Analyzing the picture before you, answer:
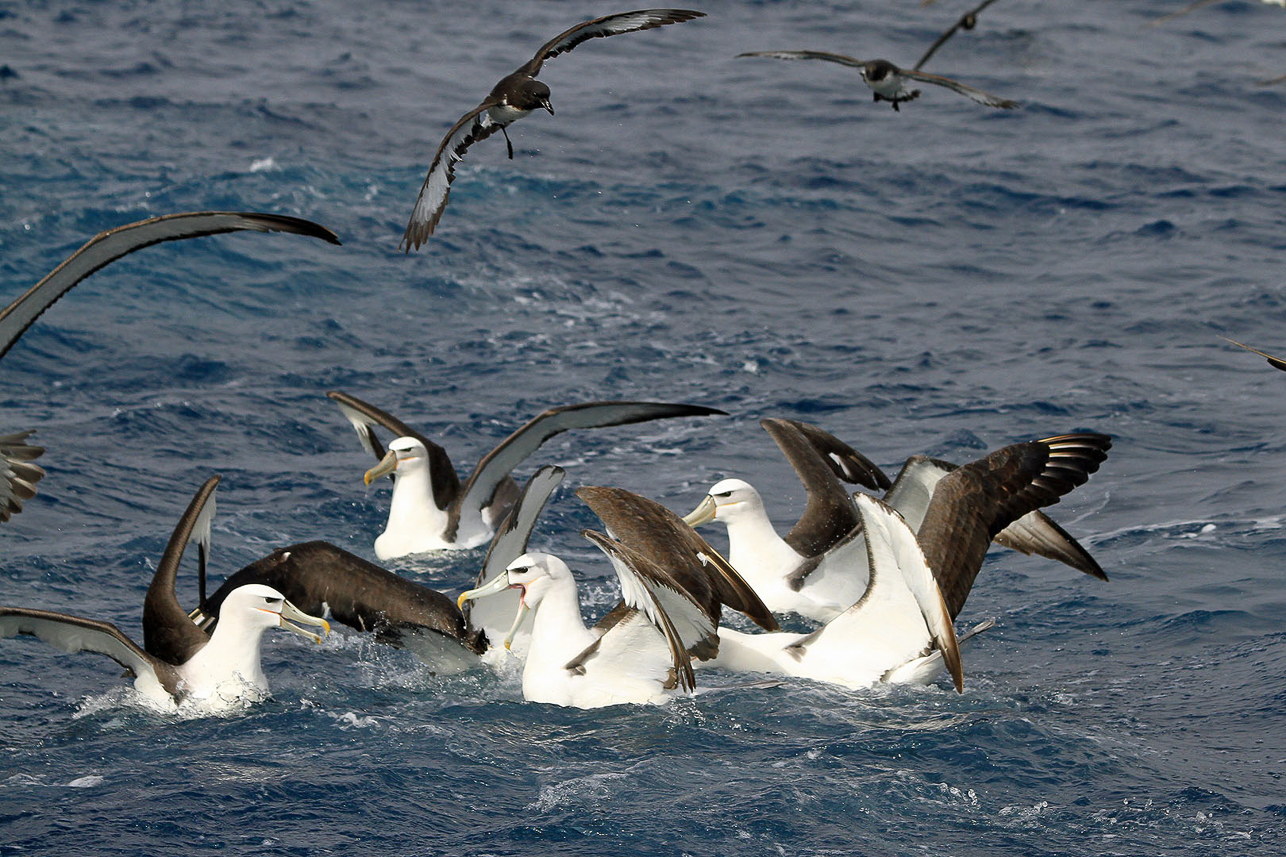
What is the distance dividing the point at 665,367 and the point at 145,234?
8825 millimetres

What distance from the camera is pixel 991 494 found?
973 cm

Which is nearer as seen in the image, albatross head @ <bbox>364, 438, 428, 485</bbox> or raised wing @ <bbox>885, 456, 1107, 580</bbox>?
raised wing @ <bbox>885, 456, 1107, 580</bbox>

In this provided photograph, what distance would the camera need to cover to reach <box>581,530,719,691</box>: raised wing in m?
8.60

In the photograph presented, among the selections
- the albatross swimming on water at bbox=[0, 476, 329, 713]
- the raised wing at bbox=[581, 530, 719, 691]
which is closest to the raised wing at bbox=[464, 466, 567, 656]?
the raised wing at bbox=[581, 530, 719, 691]

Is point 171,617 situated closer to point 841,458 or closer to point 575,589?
point 575,589

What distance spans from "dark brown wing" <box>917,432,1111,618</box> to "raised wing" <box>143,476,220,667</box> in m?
4.61

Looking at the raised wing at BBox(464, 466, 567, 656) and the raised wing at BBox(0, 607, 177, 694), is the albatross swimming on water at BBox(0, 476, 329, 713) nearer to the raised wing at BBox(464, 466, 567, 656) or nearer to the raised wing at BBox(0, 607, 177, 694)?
the raised wing at BBox(0, 607, 177, 694)

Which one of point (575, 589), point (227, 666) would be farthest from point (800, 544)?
point (227, 666)

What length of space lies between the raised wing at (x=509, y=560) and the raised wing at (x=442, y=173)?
1793mm

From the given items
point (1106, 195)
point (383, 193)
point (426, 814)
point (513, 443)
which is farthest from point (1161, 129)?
point (426, 814)

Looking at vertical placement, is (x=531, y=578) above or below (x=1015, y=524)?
above

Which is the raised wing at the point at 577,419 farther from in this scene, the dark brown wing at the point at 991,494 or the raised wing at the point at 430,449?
the dark brown wing at the point at 991,494

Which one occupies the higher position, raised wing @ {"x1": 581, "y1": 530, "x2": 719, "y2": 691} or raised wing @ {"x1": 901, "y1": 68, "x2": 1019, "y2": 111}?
raised wing @ {"x1": 901, "y1": 68, "x2": 1019, "y2": 111}

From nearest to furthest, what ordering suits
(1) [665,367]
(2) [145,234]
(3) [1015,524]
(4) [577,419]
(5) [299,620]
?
(2) [145,234] < (5) [299,620] < (4) [577,419] < (3) [1015,524] < (1) [665,367]
